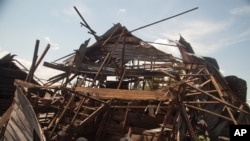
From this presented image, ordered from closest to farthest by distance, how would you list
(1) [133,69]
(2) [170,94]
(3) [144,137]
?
(2) [170,94]
(3) [144,137]
(1) [133,69]

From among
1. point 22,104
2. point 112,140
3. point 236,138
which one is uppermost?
point 22,104

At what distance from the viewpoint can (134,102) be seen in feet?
31.2

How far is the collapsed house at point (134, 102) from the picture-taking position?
24.9 feet

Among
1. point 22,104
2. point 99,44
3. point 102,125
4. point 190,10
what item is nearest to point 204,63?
point 190,10

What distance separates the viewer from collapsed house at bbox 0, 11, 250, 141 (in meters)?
7.58

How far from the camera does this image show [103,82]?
1399cm

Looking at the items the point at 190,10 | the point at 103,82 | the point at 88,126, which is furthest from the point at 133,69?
the point at 190,10

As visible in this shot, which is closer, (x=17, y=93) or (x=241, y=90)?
(x=17, y=93)

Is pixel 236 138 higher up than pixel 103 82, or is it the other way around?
pixel 103 82

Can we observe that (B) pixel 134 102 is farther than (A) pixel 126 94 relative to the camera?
Yes

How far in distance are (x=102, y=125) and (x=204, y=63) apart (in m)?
5.03

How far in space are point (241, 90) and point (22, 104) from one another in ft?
25.8

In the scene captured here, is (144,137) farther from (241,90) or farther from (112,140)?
A: (241,90)

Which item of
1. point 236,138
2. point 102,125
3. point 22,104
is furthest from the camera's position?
point 102,125
